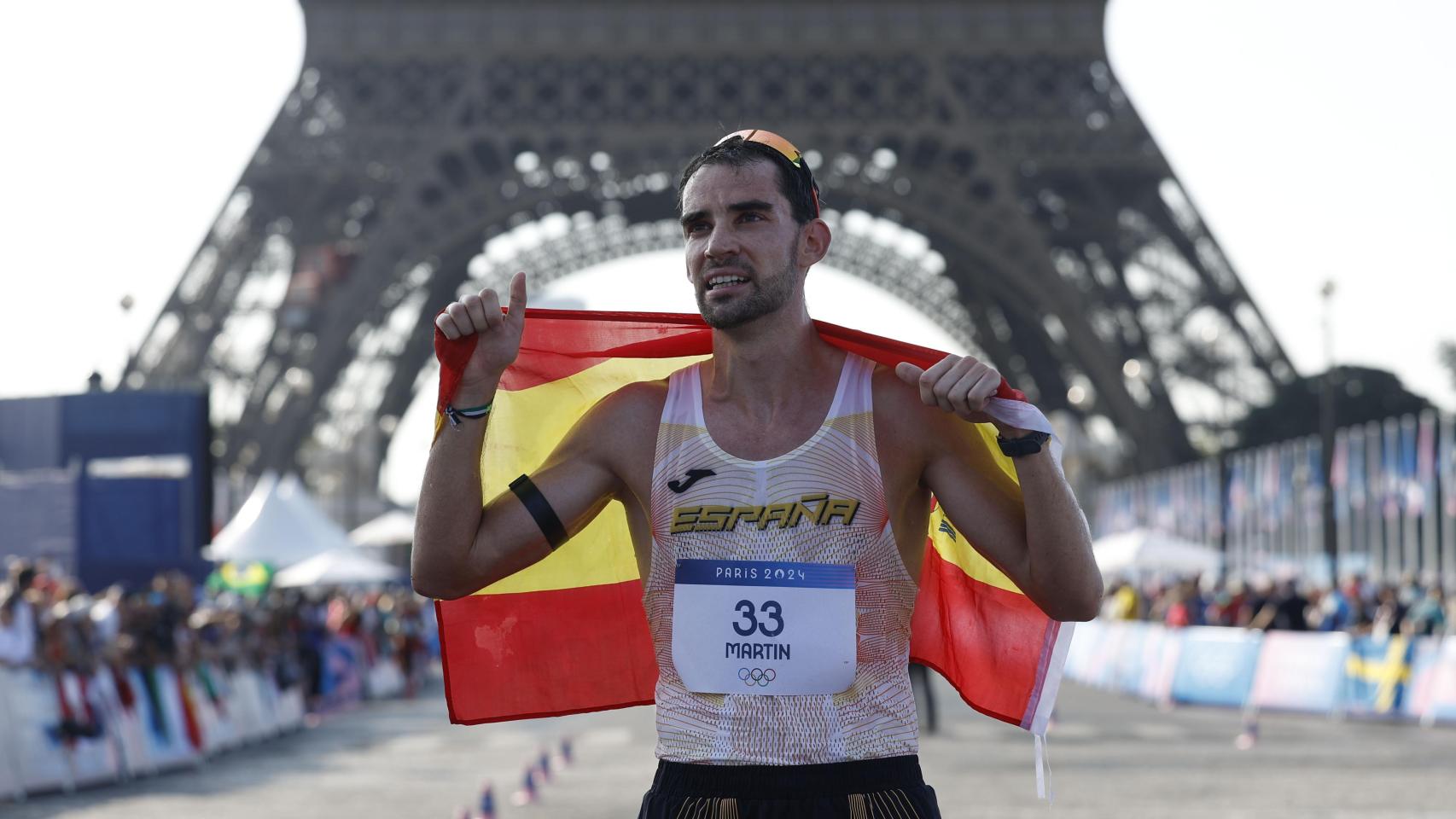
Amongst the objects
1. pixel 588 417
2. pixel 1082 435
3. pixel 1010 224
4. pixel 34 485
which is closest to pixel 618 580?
pixel 588 417

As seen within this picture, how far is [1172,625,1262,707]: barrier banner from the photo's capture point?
22141 mm

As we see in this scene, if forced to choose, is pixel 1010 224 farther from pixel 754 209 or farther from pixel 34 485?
pixel 754 209

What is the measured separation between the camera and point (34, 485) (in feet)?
72.4

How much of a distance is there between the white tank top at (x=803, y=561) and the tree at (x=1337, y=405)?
1902 inches

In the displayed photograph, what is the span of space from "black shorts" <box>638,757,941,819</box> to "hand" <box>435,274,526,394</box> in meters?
0.66

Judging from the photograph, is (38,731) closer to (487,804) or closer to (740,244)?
(487,804)

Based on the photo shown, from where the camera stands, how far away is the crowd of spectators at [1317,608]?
69.2ft

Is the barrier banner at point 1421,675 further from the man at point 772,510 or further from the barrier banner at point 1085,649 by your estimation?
the man at point 772,510

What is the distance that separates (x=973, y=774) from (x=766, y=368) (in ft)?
36.9

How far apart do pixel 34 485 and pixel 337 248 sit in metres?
27.9

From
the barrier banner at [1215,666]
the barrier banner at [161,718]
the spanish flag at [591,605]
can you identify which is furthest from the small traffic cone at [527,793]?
the barrier banner at [1215,666]

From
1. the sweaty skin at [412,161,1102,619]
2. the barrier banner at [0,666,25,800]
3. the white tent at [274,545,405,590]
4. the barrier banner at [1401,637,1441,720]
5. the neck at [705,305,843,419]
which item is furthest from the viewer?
the white tent at [274,545,405,590]

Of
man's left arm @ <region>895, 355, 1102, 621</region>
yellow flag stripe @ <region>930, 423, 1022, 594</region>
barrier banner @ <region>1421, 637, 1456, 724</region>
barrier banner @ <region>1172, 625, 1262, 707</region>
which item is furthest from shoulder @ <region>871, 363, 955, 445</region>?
barrier banner @ <region>1172, 625, 1262, 707</region>

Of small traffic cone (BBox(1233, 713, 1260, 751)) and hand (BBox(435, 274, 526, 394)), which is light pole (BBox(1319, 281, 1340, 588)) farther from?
hand (BBox(435, 274, 526, 394))
